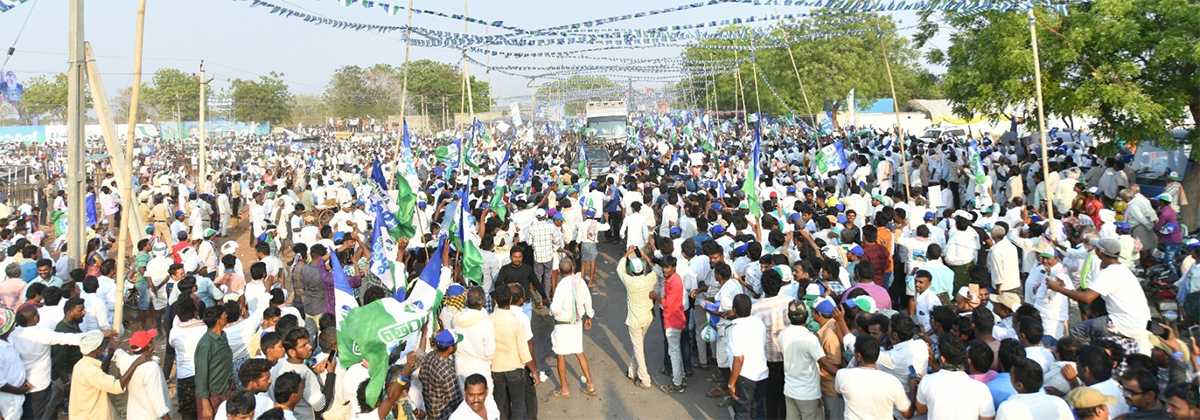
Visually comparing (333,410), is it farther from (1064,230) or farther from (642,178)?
(642,178)

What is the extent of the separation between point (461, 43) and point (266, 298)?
7211 millimetres

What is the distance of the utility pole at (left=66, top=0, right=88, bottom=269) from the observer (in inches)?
389

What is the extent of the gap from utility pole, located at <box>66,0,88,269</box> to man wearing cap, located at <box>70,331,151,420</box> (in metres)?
5.57

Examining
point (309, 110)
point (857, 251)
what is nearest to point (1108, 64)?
point (857, 251)

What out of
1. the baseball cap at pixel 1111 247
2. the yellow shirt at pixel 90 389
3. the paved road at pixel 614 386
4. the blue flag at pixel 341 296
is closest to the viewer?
the yellow shirt at pixel 90 389

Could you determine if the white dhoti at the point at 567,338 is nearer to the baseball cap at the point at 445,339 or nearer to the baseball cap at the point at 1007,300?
the baseball cap at the point at 445,339

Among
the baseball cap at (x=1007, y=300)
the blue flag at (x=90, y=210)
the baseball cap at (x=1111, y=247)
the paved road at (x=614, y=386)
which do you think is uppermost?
the blue flag at (x=90, y=210)

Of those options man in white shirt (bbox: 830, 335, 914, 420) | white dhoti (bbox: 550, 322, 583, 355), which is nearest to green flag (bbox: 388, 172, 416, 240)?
white dhoti (bbox: 550, 322, 583, 355)

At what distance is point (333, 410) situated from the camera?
16.9ft

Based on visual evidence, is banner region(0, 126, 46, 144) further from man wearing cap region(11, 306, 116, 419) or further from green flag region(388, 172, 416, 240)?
man wearing cap region(11, 306, 116, 419)

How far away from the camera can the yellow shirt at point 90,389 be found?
525 centimetres

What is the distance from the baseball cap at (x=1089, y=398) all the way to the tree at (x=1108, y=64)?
8.82 metres

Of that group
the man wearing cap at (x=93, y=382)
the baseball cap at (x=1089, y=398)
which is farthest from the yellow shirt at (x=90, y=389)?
the baseball cap at (x=1089, y=398)

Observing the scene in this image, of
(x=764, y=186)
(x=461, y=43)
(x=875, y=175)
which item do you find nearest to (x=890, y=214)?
(x=764, y=186)
